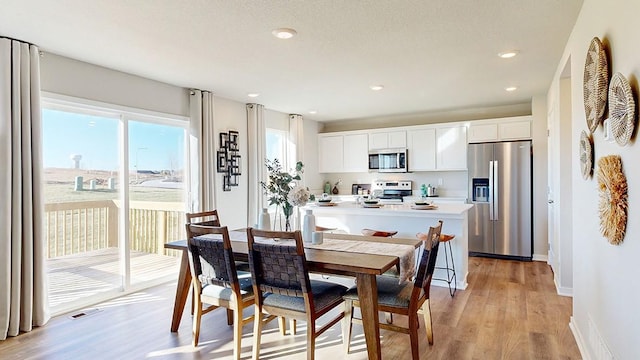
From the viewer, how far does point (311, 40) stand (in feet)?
10.3

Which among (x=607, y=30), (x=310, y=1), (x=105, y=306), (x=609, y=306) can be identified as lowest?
(x=105, y=306)

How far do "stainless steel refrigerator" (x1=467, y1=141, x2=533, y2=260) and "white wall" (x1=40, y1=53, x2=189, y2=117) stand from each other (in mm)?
4451

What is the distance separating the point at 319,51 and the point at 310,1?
0.99 metres

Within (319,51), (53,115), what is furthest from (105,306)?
(319,51)

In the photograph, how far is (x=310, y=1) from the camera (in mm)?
2422

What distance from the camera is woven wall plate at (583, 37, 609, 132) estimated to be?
194 centimetres

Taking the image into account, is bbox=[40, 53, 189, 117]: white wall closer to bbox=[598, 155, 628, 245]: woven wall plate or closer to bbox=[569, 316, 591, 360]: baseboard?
bbox=[598, 155, 628, 245]: woven wall plate

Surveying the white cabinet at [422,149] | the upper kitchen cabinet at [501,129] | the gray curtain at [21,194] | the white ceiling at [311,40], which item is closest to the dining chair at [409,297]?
the white ceiling at [311,40]

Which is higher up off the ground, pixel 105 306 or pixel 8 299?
pixel 8 299

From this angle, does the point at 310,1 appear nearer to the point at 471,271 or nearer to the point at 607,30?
the point at 607,30

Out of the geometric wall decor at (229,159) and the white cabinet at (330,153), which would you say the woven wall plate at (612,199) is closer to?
the geometric wall decor at (229,159)

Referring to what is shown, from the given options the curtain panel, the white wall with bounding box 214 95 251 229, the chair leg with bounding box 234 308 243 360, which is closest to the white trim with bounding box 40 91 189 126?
the white wall with bounding box 214 95 251 229

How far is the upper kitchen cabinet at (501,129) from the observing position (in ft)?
18.8

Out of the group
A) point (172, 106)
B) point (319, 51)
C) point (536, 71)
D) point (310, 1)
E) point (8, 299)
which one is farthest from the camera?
point (172, 106)
